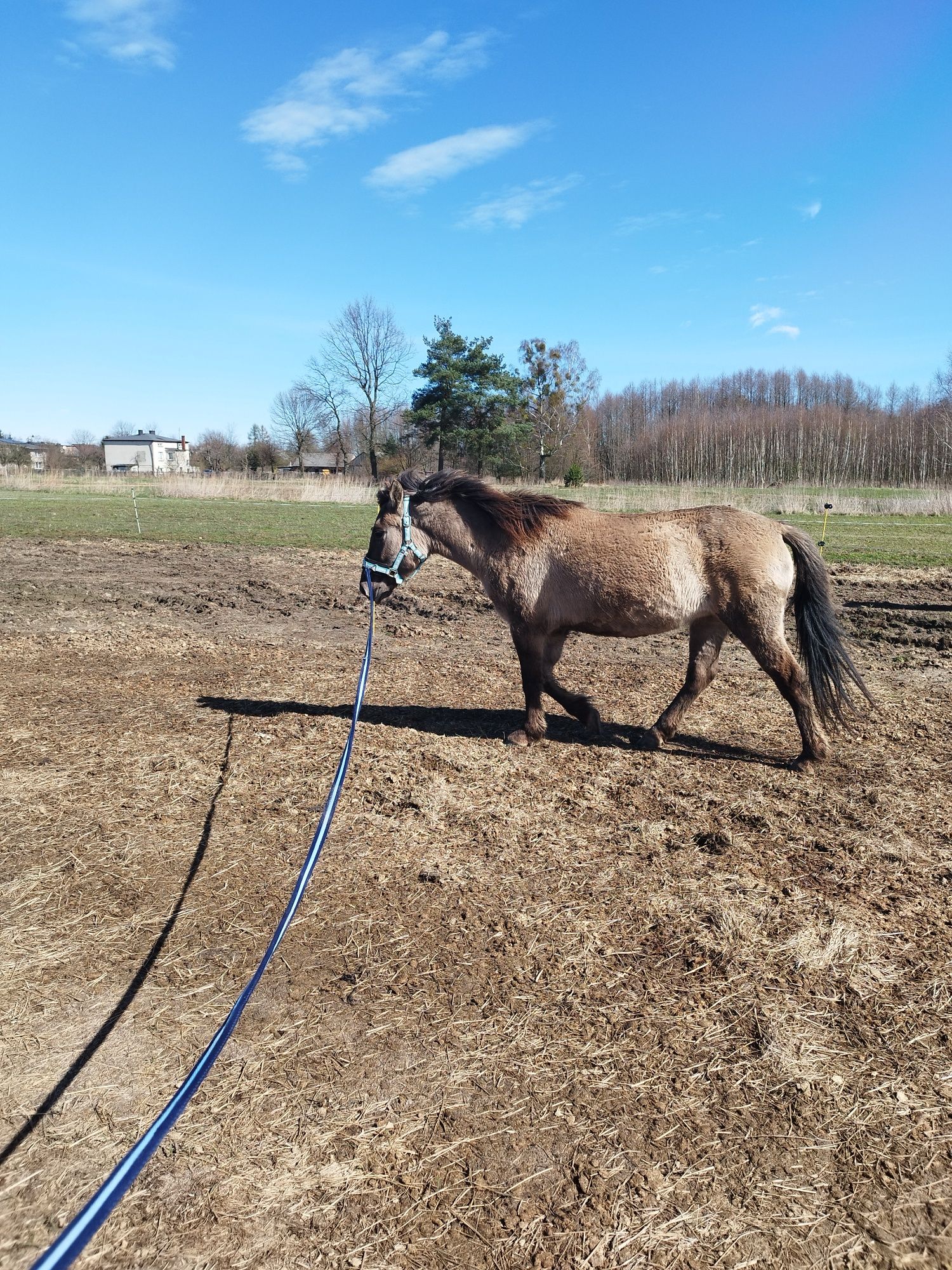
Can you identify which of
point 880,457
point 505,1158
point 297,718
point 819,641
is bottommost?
point 505,1158

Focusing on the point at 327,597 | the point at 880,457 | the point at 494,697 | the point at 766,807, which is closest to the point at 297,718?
the point at 494,697

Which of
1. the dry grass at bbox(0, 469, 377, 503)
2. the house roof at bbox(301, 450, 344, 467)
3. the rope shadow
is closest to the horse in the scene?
the rope shadow

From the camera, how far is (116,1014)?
305cm

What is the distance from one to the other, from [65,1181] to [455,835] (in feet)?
8.40

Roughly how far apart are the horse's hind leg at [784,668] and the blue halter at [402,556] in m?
2.58

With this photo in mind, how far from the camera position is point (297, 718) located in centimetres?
654

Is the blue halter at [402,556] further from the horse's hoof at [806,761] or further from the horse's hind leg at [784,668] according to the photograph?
the horse's hoof at [806,761]

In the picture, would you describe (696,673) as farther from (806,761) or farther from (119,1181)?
(119,1181)

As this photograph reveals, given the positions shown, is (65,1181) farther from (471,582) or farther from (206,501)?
(206,501)

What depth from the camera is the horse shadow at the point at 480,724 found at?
19.5ft

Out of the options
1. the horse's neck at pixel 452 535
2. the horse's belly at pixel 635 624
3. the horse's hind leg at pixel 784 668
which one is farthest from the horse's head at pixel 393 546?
the horse's hind leg at pixel 784 668

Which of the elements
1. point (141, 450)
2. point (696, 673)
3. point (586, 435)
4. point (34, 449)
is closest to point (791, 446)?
point (586, 435)

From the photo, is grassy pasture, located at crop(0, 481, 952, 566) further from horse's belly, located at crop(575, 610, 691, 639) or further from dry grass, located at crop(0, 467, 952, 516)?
horse's belly, located at crop(575, 610, 691, 639)

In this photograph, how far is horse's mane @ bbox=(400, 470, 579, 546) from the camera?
6094 millimetres
